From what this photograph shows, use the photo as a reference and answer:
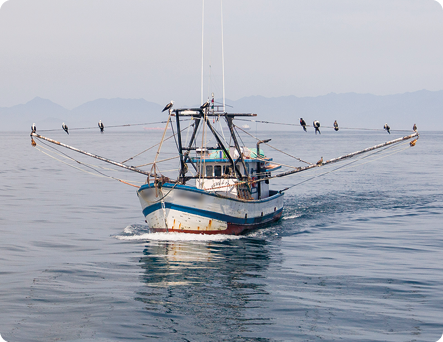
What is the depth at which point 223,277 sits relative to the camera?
818 inches

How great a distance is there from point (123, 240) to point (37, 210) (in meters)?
13.5

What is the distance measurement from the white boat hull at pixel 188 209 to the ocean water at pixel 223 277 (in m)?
0.75

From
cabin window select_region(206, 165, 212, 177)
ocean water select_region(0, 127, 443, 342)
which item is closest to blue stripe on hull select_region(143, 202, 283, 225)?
ocean water select_region(0, 127, 443, 342)

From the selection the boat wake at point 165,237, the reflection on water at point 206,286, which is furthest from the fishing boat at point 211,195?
the reflection on water at point 206,286

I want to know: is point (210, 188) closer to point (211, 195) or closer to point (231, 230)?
point (211, 195)

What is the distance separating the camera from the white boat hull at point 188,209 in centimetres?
2781

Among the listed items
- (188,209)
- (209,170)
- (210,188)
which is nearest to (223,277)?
(188,209)

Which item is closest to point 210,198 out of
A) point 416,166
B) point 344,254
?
point 344,254

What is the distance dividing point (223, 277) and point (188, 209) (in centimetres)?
797

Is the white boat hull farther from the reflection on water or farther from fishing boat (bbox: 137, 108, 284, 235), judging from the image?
the reflection on water

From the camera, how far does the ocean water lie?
1513cm

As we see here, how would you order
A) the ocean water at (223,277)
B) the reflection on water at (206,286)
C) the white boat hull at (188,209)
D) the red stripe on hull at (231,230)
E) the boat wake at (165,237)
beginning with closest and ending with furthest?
the ocean water at (223,277), the reflection on water at (206,286), the white boat hull at (188,209), the boat wake at (165,237), the red stripe on hull at (231,230)

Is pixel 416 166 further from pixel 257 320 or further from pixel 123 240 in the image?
pixel 257 320

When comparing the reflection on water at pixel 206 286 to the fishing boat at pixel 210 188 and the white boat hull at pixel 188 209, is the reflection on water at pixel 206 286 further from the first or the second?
the fishing boat at pixel 210 188
